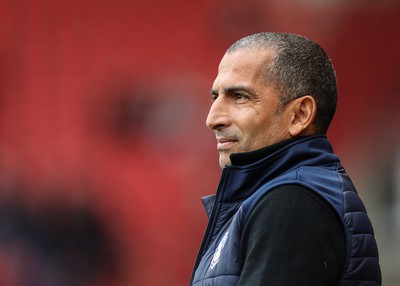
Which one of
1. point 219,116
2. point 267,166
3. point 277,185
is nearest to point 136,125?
point 219,116

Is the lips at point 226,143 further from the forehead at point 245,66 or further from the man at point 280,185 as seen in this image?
the forehead at point 245,66

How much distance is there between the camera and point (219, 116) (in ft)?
6.63

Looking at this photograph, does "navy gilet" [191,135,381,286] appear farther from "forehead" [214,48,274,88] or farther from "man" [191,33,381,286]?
"forehead" [214,48,274,88]

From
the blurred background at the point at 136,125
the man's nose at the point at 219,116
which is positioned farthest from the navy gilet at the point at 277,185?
the blurred background at the point at 136,125

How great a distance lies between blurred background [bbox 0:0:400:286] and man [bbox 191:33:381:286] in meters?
2.97

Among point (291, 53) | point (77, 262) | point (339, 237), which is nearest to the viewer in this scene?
point (339, 237)

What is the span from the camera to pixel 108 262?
496cm

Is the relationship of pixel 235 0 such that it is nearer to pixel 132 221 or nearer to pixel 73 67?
pixel 73 67

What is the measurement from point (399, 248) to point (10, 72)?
7.76 ft

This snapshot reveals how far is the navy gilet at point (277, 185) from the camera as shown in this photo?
180 cm

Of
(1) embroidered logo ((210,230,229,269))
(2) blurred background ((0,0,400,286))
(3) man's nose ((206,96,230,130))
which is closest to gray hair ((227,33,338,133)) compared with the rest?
(3) man's nose ((206,96,230,130))

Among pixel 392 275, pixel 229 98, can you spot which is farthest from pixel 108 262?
pixel 229 98

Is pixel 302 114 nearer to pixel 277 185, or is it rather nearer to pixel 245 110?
pixel 245 110

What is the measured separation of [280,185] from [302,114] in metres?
0.26
